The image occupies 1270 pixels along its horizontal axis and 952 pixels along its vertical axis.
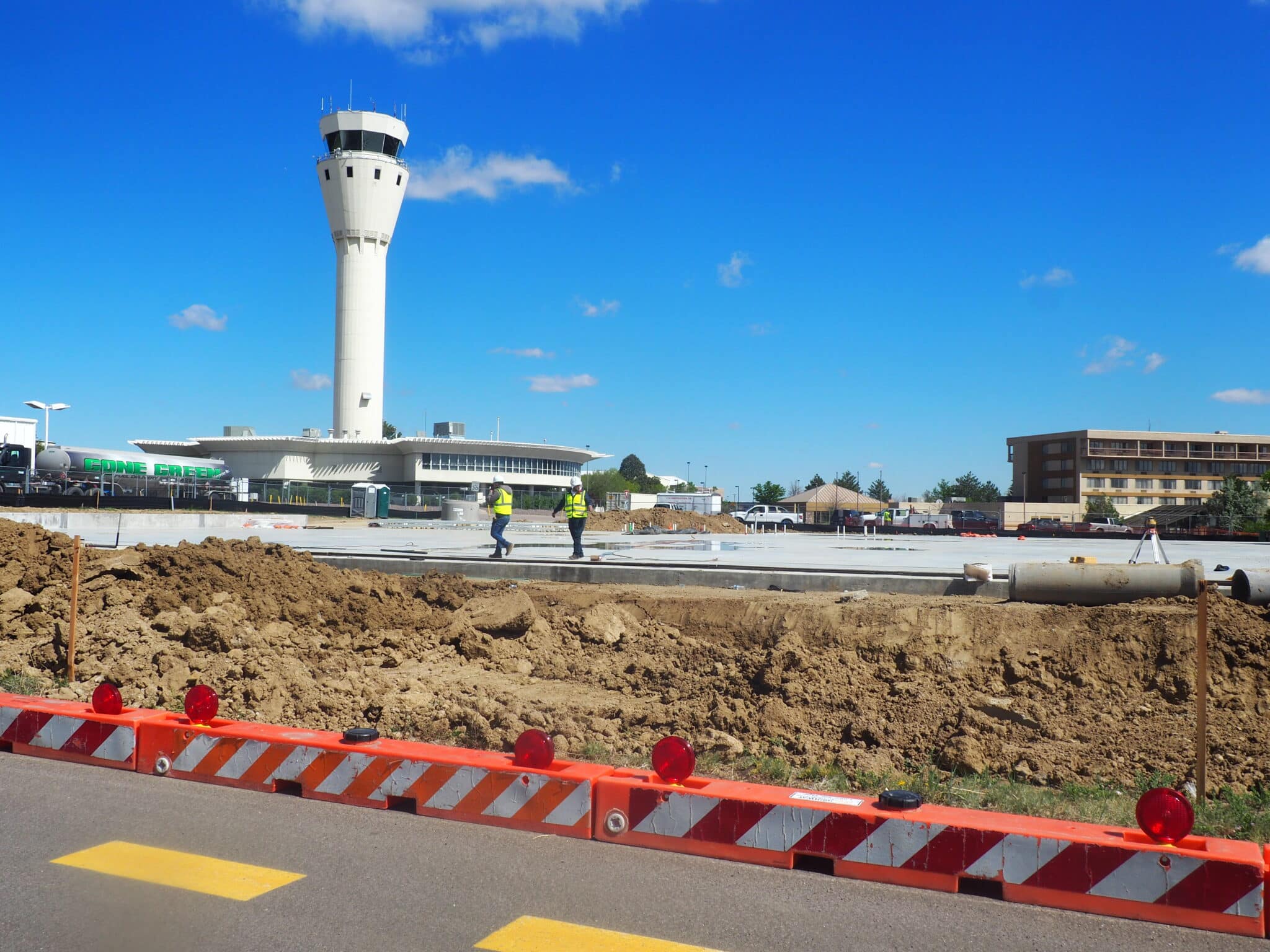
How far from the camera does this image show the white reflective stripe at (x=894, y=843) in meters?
4.81

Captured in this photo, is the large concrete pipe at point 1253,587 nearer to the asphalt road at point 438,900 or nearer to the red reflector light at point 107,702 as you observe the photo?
the asphalt road at point 438,900

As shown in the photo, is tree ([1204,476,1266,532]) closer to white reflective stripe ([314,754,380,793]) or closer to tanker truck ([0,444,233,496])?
tanker truck ([0,444,233,496])

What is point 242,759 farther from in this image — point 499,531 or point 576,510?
point 576,510

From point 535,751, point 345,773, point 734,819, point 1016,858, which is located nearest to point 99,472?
point 345,773

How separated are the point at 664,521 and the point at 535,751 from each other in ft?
161

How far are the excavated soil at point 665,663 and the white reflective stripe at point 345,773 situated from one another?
2098 millimetres

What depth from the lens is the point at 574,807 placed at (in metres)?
5.47

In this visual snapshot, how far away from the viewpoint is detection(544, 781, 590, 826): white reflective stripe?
546cm

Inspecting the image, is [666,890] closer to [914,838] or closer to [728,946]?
[728,946]

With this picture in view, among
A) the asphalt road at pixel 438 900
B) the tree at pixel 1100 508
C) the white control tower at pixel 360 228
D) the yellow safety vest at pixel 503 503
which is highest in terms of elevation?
the white control tower at pixel 360 228

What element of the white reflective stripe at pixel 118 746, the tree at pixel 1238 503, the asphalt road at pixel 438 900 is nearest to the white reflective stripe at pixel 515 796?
the asphalt road at pixel 438 900

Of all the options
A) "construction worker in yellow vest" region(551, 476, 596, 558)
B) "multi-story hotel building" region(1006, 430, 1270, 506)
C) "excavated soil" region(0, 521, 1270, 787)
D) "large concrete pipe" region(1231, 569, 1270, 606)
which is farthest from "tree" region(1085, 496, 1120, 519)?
"excavated soil" region(0, 521, 1270, 787)

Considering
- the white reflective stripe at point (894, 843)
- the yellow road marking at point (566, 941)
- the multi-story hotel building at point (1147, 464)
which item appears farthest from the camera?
the multi-story hotel building at point (1147, 464)

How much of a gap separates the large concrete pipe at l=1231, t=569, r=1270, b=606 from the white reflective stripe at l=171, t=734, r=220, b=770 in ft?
30.3
